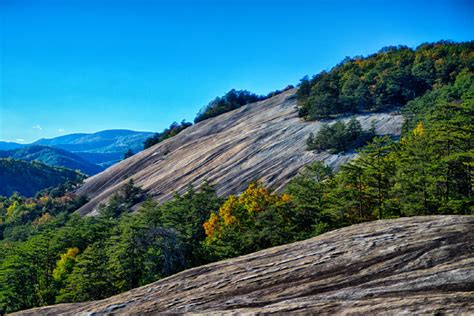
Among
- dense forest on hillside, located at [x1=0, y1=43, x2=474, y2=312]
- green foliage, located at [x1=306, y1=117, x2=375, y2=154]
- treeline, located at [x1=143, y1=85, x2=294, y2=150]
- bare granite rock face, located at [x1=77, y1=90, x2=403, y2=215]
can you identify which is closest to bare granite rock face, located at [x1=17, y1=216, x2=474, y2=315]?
dense forest on hillside, located at [x1=0, y1=43, x2=474, y2=312]

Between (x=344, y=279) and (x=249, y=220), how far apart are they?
26239 millimetres

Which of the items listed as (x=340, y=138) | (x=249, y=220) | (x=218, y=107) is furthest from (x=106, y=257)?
(x=218, y=107)

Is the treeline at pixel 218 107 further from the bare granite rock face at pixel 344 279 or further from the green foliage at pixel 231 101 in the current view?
the bare granite rock face at pixel 344 279

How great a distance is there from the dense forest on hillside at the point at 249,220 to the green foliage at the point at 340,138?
1871cm

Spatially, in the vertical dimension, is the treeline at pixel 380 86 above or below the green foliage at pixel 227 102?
below

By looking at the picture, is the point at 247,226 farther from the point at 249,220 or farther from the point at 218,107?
the point at 218,107

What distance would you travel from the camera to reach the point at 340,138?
63.0 metres

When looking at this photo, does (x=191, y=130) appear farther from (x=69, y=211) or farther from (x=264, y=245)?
(x=264, y=245)

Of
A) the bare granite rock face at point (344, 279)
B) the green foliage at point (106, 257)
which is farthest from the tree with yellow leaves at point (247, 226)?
the bare granite rock face at point (344, 279)

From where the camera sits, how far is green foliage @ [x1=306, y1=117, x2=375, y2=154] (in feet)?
206

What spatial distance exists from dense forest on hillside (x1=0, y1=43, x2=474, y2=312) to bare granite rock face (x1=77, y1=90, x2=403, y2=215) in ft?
58.8

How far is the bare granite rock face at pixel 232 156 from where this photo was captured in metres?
64.2

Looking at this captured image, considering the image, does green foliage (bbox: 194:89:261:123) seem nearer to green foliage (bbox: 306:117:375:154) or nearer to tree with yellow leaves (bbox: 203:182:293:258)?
green foliage (bbox: 306:117:375:154)

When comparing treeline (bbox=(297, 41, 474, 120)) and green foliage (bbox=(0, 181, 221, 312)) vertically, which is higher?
treeline (bbox=(297, 41, 474, 120))
